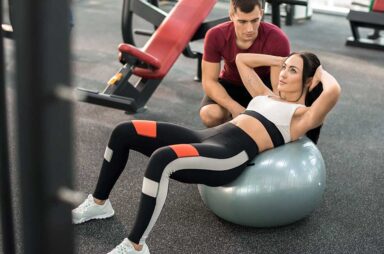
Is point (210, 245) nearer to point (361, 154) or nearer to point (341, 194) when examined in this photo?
point (341, 194)

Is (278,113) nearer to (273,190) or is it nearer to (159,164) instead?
(273,190)

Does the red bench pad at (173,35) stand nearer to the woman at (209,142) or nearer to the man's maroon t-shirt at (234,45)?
the man's maroon t-shirt at (234,45)

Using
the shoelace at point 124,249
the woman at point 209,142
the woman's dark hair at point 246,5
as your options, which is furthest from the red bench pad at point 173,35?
the shoelace at point 124,249

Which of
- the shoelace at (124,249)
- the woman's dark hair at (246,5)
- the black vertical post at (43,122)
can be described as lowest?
the shoelace at (124,249)

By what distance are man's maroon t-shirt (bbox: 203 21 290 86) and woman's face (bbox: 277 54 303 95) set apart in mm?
280

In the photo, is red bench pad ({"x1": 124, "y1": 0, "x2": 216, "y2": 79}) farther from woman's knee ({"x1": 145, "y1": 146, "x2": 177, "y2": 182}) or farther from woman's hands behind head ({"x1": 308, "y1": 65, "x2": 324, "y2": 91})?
woman's knee ({"x1": 145, "y1": 146, "x2": 177, "y2": 182})

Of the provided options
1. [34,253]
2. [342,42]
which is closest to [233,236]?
[34,253]

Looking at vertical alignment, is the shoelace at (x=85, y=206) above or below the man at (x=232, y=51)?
below

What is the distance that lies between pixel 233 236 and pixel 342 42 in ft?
13.5

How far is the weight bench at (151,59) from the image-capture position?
2.88m

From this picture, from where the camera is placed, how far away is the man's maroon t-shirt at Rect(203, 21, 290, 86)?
227 centimetres

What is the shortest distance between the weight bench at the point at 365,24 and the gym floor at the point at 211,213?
0.58 m

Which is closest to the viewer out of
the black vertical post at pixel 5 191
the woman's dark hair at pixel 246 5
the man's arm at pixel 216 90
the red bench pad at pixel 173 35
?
the black vertical post at pixel 5 191

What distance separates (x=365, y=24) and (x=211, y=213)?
3.80 metres
